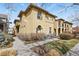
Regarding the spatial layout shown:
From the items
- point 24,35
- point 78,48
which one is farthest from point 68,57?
point 24,35

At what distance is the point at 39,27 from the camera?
1.34 metres

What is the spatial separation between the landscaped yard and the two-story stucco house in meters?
0.11

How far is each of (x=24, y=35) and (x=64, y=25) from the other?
1.15 feet

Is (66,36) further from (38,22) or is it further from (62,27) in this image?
(38,22)

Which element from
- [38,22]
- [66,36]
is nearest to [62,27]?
Answer: [66,36]

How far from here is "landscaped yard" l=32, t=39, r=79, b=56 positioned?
1311 mm

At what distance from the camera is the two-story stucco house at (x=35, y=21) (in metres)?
1.34

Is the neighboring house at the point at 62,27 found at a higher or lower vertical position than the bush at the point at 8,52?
higher

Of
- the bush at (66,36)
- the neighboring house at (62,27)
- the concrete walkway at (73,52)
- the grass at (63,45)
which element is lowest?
the concrete walkway at (73,52)

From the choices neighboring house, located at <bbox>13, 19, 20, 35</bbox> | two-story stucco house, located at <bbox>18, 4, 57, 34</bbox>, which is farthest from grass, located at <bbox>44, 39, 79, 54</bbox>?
neighboring house, located at <bbox>13, 19, 20, 35</bbox>

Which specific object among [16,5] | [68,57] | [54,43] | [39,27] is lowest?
[68,57]

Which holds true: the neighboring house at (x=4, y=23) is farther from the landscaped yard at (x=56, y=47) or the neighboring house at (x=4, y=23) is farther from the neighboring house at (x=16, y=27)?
the landscaped yard at (x=56, y=47)

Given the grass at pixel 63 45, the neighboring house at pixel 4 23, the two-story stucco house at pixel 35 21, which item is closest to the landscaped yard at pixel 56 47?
the grass at pixel 63 45

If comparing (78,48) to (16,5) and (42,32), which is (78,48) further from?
(16,5)
